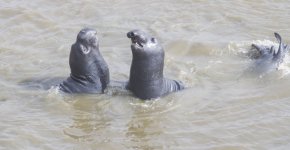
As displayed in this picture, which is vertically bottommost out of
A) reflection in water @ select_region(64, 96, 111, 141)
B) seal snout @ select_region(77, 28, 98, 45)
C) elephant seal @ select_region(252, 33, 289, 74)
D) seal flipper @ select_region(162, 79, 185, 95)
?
reflection in water @ select_region(64, 96, 111, 141)

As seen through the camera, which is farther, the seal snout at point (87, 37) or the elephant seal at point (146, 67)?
the seal snout at point (87, 37)

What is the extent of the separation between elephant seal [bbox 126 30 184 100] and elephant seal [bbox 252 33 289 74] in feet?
4.80

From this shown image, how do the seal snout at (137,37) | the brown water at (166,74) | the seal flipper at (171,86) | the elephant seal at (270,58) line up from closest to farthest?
the brown water at (166,74) → the seal snout at (137,37) → the seal flipper at (171,86) → the elephant seal at (270,58)

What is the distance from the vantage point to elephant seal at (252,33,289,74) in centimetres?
742

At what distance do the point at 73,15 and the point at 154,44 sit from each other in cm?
402

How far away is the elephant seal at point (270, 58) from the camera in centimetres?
742

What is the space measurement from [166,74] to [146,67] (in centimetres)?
119

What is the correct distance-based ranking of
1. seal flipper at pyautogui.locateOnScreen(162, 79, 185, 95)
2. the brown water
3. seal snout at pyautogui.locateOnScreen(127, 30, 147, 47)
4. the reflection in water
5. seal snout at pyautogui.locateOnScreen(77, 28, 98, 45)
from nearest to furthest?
the brown water, the reflection in water, seal snout at pyautogui.locateOnScreen(127, 30, 147, 47), seal snout at pyautogui.locateOnScreen(77, 28, 98, 45), seal flipper at pyautogui.locateOnScreen(162, 79, 185, 95)

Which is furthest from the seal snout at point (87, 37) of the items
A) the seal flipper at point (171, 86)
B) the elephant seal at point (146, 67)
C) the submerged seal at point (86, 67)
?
the seal flipper at point (171, 86)

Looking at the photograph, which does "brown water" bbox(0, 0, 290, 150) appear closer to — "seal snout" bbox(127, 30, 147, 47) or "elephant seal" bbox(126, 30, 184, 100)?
"elephant seal" bbox(126, 30, 184, 100)

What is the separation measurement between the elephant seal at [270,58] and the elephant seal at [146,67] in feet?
4.80

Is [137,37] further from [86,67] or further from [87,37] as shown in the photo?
[86,67]

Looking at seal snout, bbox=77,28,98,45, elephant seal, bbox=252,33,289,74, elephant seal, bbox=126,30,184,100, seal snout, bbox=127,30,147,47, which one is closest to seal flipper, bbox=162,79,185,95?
elephant seal, bbox=126,30,184,100

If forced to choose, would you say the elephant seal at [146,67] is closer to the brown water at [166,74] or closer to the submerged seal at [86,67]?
the brown water at [166,74]
